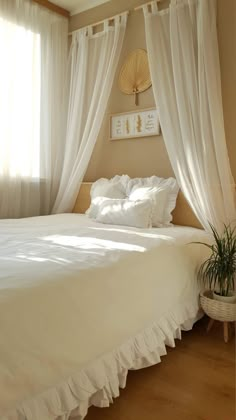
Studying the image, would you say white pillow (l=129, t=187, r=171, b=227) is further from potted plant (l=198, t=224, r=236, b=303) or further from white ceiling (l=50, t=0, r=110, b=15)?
white ceiling (l=50, t=0, r=110, b=15)

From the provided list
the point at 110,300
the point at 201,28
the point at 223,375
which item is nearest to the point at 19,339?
the point at 110,300

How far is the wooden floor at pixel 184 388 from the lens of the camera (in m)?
1.40

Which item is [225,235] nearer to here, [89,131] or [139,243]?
[139,243]

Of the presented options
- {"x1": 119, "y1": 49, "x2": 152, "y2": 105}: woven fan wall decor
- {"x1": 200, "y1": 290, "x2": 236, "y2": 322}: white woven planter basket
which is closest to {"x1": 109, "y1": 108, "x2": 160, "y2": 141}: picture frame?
{"x1": 119, "y1": 49, "x2": 152, "y2": 105}: woven fan wall decor

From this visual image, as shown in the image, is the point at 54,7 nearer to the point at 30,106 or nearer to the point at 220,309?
the point at 30,106

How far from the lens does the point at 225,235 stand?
218 cm

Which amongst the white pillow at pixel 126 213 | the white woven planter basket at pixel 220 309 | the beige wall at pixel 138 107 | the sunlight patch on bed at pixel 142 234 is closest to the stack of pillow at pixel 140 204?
the white pillow at pixel 126 213

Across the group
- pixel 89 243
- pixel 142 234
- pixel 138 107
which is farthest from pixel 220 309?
pixel 138 107

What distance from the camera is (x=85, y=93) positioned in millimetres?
3213

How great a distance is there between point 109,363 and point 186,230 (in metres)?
1.25

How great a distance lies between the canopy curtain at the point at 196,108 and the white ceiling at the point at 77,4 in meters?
1.23

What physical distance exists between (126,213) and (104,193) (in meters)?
0.51

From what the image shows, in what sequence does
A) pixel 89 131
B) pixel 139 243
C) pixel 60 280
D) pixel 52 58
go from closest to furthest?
1. pixel 60 280
2. pixel 139 243
3. pixel 89 131
4. pixel 52 58

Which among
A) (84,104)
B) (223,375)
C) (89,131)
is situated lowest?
(223,375)
